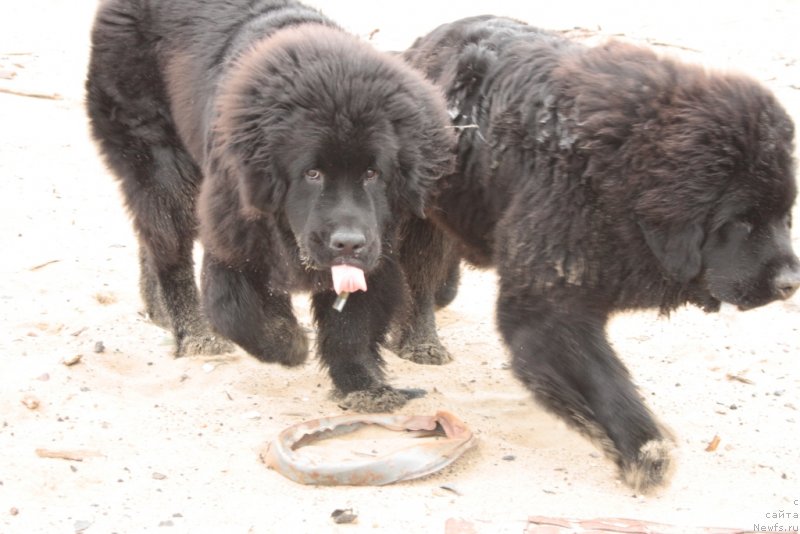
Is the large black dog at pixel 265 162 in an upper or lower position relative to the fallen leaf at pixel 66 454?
upper

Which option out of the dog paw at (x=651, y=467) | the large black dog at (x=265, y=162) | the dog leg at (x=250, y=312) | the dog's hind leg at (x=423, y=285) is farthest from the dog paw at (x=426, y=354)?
the dog paw at (x=651, y=467)

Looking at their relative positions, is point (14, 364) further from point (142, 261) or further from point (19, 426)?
point (142, 261)

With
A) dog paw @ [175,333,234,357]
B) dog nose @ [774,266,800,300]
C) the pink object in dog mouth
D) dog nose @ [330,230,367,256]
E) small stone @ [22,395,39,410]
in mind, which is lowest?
dog paw @ [175,333,234,357]

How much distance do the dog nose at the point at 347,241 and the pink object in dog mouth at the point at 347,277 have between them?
0.10 m

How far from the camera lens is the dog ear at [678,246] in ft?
13.2

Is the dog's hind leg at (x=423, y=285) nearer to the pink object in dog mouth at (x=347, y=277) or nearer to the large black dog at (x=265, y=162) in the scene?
the large black dog at (x=265, y=162)

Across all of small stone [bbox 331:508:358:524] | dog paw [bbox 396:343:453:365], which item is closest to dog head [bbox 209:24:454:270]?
small stone [bbox 331:508:358:524]

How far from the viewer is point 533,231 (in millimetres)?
4270

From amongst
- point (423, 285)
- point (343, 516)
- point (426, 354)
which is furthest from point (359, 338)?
point (343, 516)

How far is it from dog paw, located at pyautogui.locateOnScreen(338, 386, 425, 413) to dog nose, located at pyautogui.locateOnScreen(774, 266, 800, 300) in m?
1.84

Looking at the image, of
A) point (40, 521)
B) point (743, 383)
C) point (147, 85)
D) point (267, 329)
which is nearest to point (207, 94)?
point (147, 85)

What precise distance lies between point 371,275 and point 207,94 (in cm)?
121

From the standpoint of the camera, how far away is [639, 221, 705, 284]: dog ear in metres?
4.01

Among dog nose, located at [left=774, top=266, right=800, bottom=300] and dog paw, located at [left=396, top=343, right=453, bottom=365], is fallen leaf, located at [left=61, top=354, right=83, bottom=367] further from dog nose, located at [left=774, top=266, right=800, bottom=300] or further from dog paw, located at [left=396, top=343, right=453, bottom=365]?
dog nose, located at [left=774, top=266, right=800, bottom=300]
